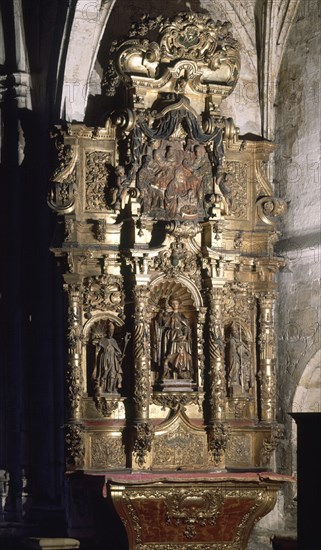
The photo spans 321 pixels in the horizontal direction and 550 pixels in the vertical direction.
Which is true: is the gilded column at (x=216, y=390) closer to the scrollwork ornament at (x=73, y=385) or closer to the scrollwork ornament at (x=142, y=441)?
the scrollwork ornament at (x=142, y=441)

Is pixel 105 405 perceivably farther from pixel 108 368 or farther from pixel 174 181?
pixel 174 181

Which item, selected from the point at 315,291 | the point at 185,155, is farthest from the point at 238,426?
the point at 185,155

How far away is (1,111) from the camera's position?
54.8 feet

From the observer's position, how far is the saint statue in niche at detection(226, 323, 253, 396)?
52.3ft

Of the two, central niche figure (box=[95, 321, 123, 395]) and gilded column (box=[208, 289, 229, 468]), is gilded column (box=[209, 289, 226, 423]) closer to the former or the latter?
gilded column (box=[208, 289, 229, 468])

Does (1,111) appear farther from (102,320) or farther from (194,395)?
(194,395)

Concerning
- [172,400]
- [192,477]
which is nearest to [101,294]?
[172,400]

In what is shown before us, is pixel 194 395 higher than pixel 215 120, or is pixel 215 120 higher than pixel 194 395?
pixel 215 120

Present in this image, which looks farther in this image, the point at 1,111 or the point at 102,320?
the point at 1,111

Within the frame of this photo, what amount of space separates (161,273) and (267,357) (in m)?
1.50

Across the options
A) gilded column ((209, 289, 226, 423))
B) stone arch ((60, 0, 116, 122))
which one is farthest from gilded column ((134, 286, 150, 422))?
stone arch ((60, 0, 116, 122))

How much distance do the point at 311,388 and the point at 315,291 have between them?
3.46ft

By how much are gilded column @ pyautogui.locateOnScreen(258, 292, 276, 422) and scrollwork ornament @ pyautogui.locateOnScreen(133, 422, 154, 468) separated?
139 cm

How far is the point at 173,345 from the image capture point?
615 inches
